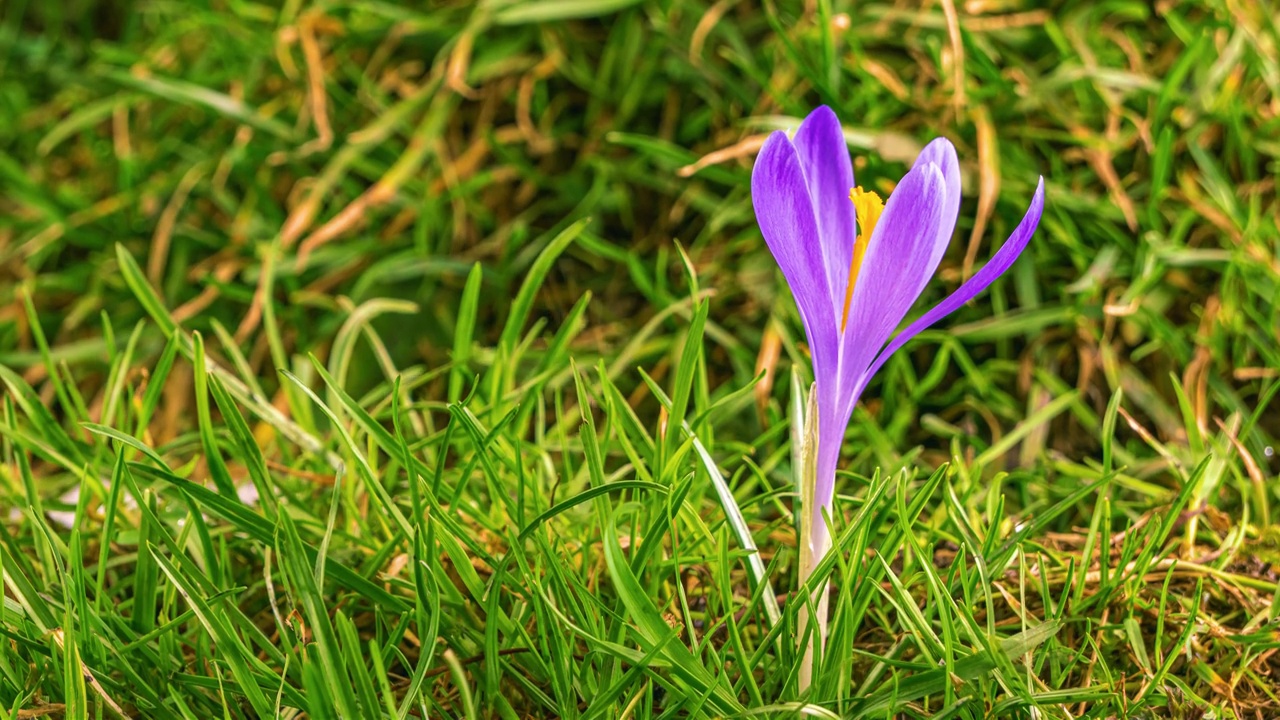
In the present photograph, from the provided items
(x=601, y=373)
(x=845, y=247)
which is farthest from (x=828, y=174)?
(x=601, y=373)

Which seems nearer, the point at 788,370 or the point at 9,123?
the point at 788,370

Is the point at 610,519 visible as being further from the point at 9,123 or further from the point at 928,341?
the point at 9,123

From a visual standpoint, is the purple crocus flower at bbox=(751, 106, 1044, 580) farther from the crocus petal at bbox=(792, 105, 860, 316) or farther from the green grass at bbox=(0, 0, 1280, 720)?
the green grass at bbox=(0, 0, 1280, 720)

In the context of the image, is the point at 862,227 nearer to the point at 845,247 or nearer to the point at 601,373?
the point at 845,247

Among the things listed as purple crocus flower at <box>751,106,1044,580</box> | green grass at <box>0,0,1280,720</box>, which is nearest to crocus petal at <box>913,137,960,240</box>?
purple crocus flower at <box>751,106,1044,580</box>

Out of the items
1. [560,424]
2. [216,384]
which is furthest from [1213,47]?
[216,384]
